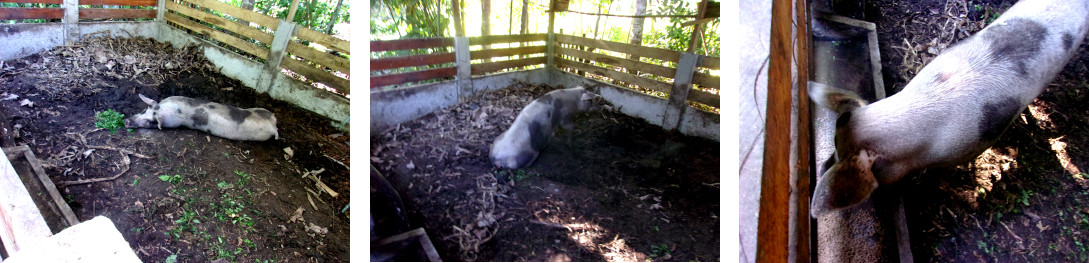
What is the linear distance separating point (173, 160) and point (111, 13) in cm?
56

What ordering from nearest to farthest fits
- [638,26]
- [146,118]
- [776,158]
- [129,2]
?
[638,26] < [776,158] < [146,118] < [129,2]

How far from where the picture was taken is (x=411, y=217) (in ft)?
3.94

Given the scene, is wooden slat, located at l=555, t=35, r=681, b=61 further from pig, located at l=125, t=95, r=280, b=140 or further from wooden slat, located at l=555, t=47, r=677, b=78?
pig, located at l=125, t=95, r=280, b=140

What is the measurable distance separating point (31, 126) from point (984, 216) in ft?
9.27

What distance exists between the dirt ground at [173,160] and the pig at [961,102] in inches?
59.5

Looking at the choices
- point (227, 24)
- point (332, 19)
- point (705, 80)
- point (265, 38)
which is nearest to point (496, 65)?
point (705, 80)

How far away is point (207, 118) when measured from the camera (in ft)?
5.27

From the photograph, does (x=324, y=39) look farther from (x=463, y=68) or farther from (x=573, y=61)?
(x=573, y=61)

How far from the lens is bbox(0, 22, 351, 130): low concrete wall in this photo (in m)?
1.62

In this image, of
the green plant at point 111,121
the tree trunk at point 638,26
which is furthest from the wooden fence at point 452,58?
the green plant at point 111,121

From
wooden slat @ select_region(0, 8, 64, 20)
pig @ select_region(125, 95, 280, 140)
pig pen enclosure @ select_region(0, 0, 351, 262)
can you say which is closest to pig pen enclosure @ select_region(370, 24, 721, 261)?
pig pen enclosure @ select_region(0, 0, 351, 262)

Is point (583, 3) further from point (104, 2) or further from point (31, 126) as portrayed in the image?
point (31, 126)

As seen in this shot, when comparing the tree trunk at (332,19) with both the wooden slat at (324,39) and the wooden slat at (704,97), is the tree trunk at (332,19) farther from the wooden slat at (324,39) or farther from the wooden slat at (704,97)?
the wooden slat at (704,97)

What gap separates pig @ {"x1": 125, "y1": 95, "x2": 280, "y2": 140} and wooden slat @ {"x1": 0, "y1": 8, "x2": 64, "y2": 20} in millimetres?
447
